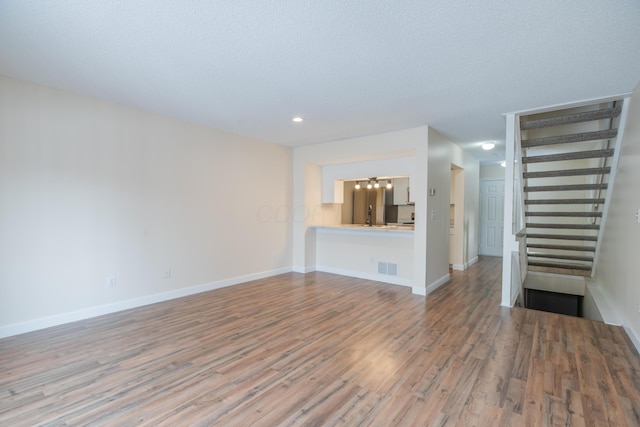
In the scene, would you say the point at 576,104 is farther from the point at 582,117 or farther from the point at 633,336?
the point at 633,336

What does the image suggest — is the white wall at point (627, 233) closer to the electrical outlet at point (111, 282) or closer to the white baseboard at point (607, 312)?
the white baseboard at point (607, 312)

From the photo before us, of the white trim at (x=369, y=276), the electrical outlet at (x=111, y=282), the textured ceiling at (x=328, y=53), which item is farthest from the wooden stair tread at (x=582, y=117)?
the electrical outlet at (x=111, y=282)

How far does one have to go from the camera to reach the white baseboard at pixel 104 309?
2973mm

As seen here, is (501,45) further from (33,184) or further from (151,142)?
(33,184)

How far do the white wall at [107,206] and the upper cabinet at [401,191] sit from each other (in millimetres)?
3319

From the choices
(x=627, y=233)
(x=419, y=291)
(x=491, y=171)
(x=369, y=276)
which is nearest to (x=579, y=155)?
(x=627, y=233)

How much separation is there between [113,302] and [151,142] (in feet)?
6.58

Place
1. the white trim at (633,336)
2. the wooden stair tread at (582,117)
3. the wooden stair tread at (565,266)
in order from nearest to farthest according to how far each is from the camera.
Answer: the white trim at (633,336) < the wooden stair tread at (582,117) < the wooden stair tread at (565,266)

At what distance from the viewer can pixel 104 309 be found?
3512 mm

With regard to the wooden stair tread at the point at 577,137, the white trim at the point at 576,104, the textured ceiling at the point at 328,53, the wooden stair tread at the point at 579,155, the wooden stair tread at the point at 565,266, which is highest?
the textured ceiling at the point at 328,53

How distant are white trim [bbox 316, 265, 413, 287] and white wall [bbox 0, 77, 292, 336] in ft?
4.95

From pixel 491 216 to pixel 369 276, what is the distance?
460cm

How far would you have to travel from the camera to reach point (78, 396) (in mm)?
2010

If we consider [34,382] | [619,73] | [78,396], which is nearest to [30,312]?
[34,382]
